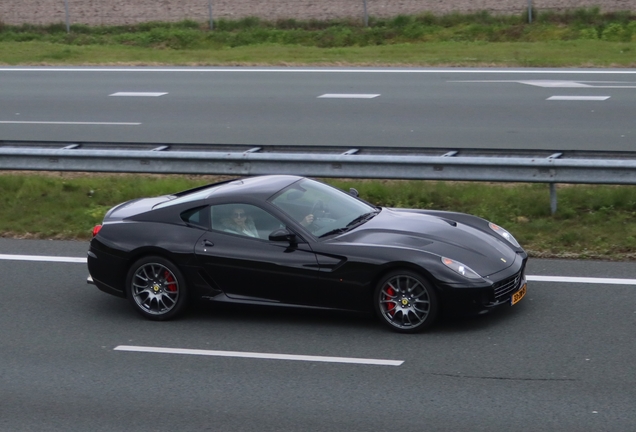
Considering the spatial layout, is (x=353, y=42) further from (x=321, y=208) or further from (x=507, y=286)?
(x=507, y=286)

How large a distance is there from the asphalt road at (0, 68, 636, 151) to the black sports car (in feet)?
20.6

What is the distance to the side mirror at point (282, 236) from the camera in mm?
8242

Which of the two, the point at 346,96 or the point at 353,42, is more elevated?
the point at 353,42

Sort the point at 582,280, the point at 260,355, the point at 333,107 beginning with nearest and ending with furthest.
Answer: the point at 260,355, the point at 582,280, the point at 333,107

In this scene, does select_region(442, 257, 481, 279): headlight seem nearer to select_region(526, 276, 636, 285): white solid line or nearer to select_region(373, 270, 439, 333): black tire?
select_region(373, 270, 439, 333): black tire

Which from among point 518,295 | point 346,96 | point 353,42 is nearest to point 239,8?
point 353,42

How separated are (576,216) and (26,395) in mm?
6728

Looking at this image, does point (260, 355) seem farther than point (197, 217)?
No

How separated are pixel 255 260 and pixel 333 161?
344 centimetres

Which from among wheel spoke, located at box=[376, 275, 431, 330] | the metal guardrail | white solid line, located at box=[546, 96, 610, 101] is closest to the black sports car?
wheel spoke, located at box=[376, 275, 431, 330]

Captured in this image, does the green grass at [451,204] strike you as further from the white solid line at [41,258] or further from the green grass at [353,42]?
the green grass at [353,42]

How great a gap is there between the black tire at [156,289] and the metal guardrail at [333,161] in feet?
11.1

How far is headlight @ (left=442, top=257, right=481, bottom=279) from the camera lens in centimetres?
788

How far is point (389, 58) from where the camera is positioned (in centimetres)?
2480
